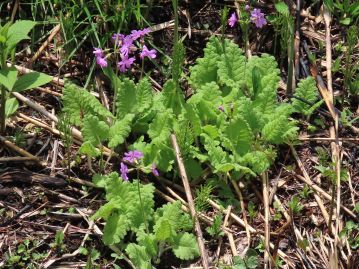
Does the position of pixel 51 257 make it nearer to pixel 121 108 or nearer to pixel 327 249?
pixel 121 108

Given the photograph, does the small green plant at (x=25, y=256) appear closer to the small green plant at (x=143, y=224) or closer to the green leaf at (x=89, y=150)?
the small green plant at (x=143, y=224)

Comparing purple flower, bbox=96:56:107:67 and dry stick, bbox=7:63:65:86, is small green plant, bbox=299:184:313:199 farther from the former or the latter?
dry stick, bbox=7:63:65:86

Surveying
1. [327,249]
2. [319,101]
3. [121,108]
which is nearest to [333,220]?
[327,249]

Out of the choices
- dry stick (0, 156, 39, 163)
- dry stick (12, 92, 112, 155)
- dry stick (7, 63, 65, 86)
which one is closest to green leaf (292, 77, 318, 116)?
dry stick (12, 92, 112, 155)

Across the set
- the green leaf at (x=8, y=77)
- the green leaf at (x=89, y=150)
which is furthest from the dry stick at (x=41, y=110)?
the green leaf at (x=8, y=77)

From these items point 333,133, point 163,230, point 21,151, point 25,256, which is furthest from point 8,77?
point 333,133

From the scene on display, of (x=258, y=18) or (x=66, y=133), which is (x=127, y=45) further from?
(x=258, y=18)
